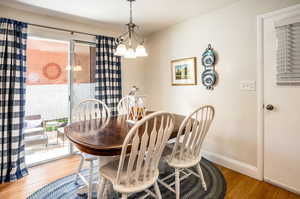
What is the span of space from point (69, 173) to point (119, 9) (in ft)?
8.22

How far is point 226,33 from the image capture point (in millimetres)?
2393

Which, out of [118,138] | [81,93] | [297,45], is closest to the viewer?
[118,138]

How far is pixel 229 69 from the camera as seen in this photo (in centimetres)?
239

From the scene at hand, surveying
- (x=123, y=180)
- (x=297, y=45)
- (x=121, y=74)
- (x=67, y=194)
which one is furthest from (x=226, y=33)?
(x=67, y=194)

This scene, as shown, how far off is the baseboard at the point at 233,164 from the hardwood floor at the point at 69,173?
6 centimetres

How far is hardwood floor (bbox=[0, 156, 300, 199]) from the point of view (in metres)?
1.83

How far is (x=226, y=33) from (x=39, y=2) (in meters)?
2.62

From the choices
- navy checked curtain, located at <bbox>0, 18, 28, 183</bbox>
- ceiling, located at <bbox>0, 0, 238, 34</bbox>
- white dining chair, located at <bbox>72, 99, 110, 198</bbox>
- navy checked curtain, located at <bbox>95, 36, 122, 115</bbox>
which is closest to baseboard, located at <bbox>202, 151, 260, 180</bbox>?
white dining chair, located at <bbox>72, 99, 110, 198</bbox>

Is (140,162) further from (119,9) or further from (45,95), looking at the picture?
(45,95)

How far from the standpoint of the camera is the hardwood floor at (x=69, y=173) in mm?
1834

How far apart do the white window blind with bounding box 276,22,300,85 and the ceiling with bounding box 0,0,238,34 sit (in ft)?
2.71

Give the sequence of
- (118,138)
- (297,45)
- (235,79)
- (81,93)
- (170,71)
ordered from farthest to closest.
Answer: (170,71)
(81,93)
(235,79)
(297,45)
(118,138)

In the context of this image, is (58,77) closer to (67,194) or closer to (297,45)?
(67,194)

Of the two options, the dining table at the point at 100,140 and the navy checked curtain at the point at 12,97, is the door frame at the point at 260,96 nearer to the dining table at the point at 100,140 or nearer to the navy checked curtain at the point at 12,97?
the dining table at the point at 100,140
